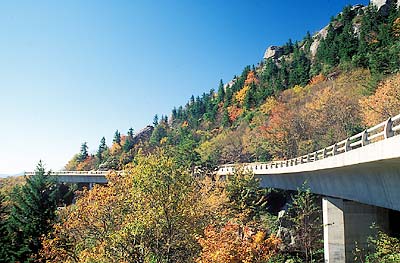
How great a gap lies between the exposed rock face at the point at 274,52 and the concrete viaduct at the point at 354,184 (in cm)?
12575

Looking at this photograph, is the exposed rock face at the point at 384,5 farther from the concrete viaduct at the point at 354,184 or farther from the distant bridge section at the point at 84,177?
the distant bridge section at the point at 84,177

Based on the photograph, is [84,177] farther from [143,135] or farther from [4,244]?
[143,135]

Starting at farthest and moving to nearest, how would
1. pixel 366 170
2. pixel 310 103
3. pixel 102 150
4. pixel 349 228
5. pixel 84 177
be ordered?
pixel 102 150, pixel 84 177, pixel 310 103, pixel 349 228, pixel 366 170

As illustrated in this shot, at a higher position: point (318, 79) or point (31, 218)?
point (318, 79)

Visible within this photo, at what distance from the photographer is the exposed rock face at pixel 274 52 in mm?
149525

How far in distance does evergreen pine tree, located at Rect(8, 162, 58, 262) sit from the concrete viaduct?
66.1 ft

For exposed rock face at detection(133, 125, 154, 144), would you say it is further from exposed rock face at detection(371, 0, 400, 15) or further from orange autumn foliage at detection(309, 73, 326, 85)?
exposed rock face at detection(371, 0, 400, 15)

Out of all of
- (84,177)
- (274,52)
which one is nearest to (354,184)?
(84,177)

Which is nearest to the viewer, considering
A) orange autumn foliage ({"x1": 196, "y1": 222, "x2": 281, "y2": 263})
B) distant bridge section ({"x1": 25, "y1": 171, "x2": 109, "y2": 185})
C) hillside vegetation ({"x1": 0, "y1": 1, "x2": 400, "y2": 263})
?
orange autumn foliage ({"x1": 196, "y1": 222, "x2": 281, "y2": 263})

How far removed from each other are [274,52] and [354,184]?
141 meters

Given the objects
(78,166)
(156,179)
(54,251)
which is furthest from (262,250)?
(78,166)

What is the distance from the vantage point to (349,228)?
2067 cm

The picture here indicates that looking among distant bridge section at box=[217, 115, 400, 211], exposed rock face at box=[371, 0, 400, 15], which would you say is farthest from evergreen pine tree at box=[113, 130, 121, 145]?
distant bridge section at box=[217, 115, 400, 211]

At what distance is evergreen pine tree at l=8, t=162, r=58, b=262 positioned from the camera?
27656 mm
